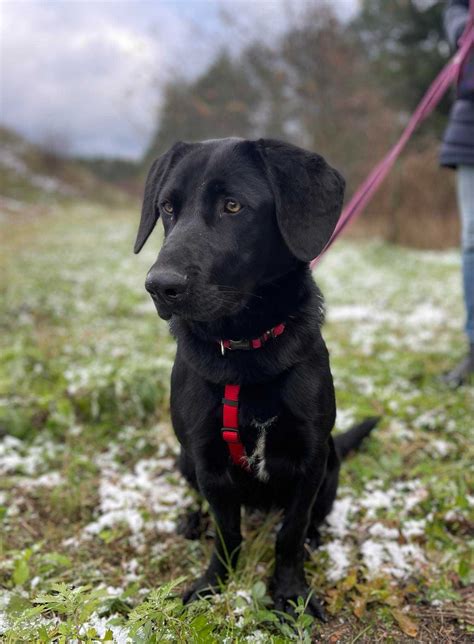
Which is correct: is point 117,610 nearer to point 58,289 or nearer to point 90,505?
point 90,505

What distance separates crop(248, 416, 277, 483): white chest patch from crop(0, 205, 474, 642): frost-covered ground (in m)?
0.41

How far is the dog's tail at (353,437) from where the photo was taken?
110 inches

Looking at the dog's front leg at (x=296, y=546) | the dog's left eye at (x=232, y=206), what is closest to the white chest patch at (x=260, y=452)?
the dog's front leg at (x=296, y=546)

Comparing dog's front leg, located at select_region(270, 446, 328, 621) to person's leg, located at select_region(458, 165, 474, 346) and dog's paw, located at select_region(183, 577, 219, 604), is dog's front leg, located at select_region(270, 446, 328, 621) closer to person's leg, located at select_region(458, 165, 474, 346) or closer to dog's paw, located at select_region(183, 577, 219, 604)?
dog's paw, located at select_region(183, 577, 219, 604)

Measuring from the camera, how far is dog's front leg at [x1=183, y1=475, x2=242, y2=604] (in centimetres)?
194

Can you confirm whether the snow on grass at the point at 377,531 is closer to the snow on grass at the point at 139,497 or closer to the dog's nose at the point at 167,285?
the snow on grass at the point at 139,497

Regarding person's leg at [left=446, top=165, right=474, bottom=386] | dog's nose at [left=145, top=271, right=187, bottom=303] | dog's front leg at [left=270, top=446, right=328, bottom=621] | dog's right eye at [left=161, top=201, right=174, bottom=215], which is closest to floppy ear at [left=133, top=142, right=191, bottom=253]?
dog's right eye at [left=161, top=201, right=174, bottom=215]

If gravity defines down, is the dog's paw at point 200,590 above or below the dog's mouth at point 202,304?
below

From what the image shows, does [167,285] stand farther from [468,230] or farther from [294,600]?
[468,230]

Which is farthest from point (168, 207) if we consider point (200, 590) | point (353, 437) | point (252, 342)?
point (353, 437)

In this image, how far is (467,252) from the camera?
12.0ft

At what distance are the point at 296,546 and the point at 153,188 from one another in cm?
148

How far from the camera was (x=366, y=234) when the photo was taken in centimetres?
1419

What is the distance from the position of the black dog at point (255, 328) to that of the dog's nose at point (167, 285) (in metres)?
0.09
